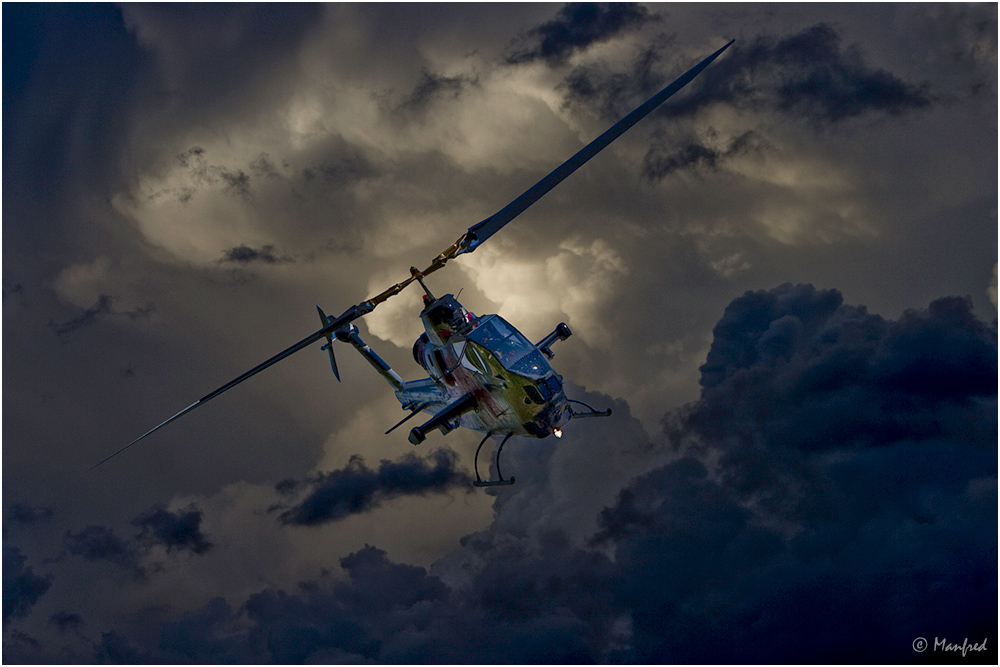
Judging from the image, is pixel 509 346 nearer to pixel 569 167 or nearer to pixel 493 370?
pixel 493 370

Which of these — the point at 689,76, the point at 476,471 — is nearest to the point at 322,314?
the point at 476,471

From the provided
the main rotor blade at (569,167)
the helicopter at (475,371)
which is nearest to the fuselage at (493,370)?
the helicopter at (475,371)

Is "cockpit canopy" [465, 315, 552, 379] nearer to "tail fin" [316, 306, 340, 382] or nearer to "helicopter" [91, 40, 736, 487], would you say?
"helicopter" [91, 40, 736, 487]

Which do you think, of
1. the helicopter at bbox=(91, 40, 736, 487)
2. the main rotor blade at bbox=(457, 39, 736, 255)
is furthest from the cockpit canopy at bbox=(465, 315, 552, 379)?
the main rotor blade at bbox=(457, 39, 736, 255)

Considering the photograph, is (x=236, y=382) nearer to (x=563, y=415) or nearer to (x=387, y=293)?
(x=387, y=293)

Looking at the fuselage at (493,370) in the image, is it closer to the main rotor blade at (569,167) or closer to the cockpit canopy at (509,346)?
the cockpit canopy at (509,346)

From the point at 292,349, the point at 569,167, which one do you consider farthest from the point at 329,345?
the point at 569,167
